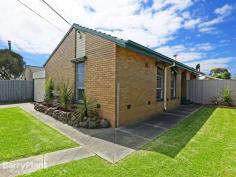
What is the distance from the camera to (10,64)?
92.3 ft

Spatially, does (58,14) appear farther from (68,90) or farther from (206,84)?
(206,84)

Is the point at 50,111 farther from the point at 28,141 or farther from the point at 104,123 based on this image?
the point at 28,141

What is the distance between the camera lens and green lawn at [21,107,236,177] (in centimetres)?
352

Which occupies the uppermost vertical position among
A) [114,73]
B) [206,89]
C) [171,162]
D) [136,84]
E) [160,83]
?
[114,73]

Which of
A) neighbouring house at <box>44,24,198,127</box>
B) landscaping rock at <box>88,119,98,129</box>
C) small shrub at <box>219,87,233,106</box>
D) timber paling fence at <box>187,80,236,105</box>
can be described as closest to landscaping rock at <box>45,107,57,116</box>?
neighbouring house at <box>44,24,198,127</box>

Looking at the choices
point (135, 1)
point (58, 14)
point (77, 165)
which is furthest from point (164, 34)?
point (77, 165)

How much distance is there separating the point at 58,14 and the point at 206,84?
13.5 meters

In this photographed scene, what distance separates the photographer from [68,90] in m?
9.62

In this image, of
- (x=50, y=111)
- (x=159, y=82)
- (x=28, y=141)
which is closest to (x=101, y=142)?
(x=28, y=141)

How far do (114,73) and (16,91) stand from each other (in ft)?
47.6

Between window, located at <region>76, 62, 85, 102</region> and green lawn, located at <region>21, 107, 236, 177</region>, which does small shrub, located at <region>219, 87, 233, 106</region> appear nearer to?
green lawn, located at <region>21, 107, 236, 177</region>

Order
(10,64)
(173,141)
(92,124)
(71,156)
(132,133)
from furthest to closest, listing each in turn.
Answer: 1. (10,64)
2. (92,124)
3. (132,133)
4. (173,141)
5. (71,156)

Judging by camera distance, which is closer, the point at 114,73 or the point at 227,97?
the point at 114,73

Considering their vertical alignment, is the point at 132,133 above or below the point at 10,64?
below
